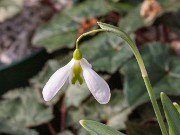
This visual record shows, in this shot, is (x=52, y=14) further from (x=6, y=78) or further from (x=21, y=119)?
(x=21, y=119)

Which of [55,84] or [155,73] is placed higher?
[55,84]

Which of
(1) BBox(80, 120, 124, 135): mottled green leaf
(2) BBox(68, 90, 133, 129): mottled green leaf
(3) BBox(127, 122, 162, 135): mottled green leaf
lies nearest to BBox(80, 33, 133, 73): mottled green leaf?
(2) BBox(68, 90, 133, 129): mottled green leaf

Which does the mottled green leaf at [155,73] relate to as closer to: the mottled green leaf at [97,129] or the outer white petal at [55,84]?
the mottled green leaf at [97,129]

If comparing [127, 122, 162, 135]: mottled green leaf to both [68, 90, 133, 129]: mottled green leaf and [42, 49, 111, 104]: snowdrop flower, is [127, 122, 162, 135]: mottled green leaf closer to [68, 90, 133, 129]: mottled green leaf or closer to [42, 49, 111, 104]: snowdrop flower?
[68, 90, 133, 129]: mottled green leaf

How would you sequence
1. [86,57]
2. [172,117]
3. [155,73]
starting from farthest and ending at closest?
1. [86,57]
2. [155,73]
3. [172,117]

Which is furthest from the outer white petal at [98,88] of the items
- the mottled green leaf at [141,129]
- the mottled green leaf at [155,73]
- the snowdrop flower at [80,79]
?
the mottled green leaf at [155,73]

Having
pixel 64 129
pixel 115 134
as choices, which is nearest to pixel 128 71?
pixel 64 129

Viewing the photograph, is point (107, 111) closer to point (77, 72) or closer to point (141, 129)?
point (141, 129)

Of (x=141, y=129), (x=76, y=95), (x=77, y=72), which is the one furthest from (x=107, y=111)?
(x=77, y=72)
